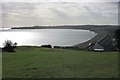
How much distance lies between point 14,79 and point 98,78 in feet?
11.6

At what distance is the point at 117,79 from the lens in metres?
10.5

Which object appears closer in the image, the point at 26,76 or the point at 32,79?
the point at 32,79

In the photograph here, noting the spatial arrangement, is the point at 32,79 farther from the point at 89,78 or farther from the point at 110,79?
the point at 110,79

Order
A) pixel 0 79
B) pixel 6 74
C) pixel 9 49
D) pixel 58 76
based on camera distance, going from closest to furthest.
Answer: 1. pixel 0 79
2. pixel 58 76
3. pixel 6 74
4. pixel 9 49

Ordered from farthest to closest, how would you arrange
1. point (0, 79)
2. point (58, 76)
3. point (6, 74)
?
point (6, 74), point (58, 76), point (0, 79)

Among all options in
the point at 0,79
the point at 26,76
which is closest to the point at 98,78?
the point at 26,76

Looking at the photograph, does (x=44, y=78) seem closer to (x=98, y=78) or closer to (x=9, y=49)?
(x=98, y=78)

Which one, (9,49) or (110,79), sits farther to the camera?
(9,49)

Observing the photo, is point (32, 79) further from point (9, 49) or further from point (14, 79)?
point (9, 49)

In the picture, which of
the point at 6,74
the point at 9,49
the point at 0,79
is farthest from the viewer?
the point at 9,49

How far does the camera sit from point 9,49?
28609mm

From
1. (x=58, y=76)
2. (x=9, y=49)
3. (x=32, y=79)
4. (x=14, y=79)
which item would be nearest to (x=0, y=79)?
(x=14, y=79)

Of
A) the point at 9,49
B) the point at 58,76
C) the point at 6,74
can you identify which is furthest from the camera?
the point at 9,49

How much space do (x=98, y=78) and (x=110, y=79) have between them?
498mm
